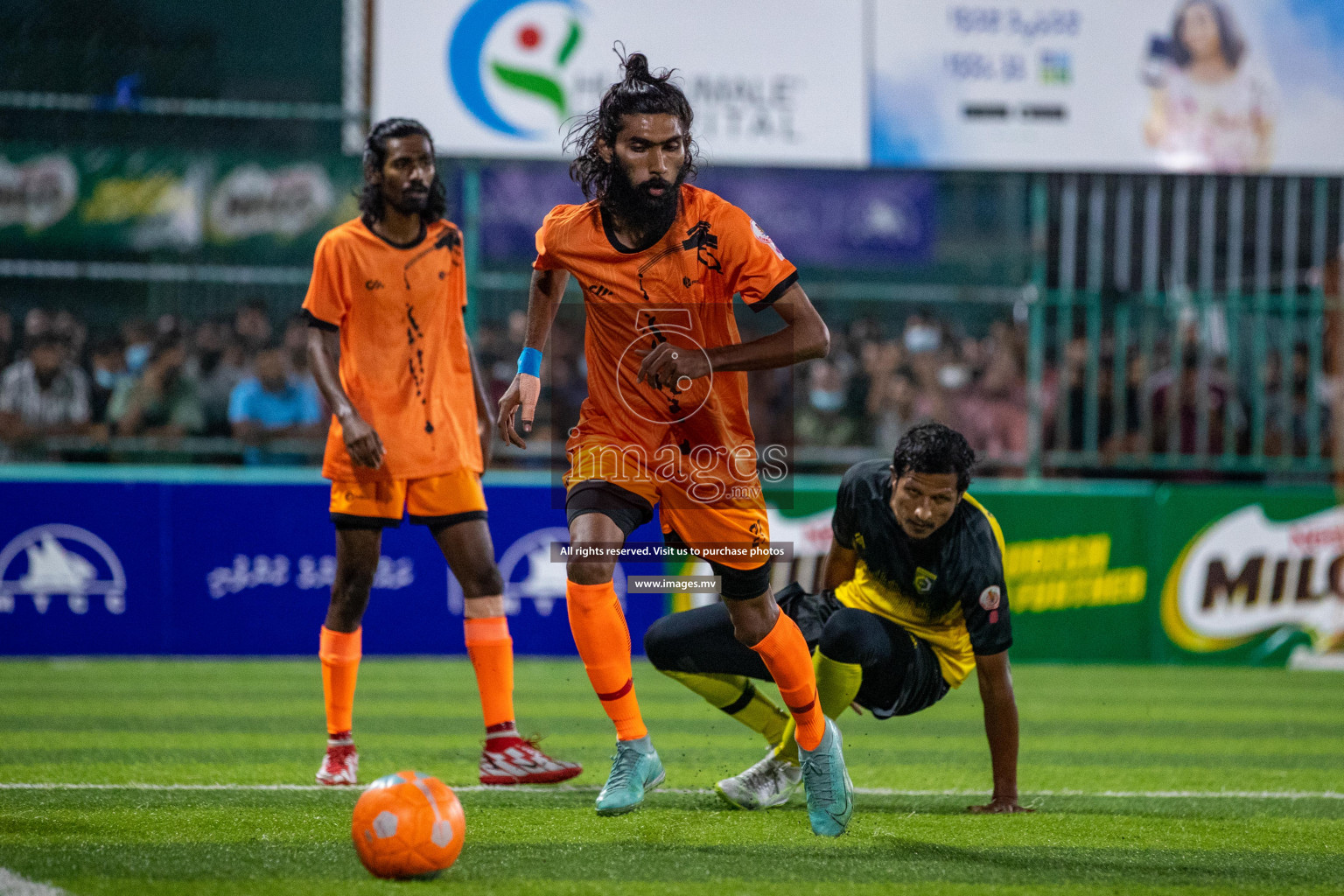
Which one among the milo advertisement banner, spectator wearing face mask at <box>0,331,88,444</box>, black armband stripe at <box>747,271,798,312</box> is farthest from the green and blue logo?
black armband stripe at <box>747,271,798,312</box>

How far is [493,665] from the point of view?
555cm

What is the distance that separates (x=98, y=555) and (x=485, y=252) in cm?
370

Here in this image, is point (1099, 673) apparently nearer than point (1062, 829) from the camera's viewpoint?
No

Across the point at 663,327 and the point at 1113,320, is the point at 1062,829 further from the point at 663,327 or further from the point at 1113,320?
the point at 1113,320

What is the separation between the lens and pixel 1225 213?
39.2ft

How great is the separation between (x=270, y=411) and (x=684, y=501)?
6.67 m

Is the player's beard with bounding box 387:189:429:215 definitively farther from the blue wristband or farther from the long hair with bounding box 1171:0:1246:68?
the long hair with bounding box 1171:0:1246:68

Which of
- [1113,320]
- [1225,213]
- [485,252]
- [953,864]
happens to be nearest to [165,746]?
[953,864]

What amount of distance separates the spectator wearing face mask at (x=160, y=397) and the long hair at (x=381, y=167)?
5.17 metres

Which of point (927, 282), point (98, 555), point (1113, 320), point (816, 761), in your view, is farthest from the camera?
point (927, 282)

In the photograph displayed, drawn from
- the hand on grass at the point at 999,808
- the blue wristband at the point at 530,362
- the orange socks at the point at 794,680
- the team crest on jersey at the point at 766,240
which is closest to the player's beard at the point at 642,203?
the team crest on jersey at the point at 766,240

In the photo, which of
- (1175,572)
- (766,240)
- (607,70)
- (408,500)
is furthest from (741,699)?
(607,70)

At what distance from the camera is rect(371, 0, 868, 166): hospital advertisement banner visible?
11.7 meters

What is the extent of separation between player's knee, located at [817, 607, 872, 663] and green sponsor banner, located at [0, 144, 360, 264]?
6.65 meters
